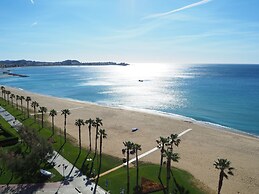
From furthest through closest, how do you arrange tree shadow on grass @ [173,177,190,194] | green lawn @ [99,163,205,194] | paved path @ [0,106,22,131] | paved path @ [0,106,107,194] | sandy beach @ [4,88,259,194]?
1. paved path @ [0,106,22,131]
2. sandy beach @ [4,88,259,194]
3. green lawn @ [99,163,205,194]
4. tree shadow on grass @ [173,177,190,194]
5. paved path @ [0,106,107,194]

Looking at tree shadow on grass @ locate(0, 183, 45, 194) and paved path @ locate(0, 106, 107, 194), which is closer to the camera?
tree shadow on grass @ locate(0, 183, 45, 194)

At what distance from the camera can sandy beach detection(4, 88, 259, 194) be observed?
46281 mm

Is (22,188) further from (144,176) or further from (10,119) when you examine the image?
(10,119)

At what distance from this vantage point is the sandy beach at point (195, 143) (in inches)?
1822

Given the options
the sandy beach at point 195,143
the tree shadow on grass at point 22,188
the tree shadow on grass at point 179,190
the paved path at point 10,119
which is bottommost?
the sandy beach at point 195,143

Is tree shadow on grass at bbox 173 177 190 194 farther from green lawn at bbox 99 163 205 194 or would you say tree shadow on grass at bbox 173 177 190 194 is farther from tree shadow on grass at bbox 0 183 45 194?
tree shadow on grass at bbox 0 183 45 194

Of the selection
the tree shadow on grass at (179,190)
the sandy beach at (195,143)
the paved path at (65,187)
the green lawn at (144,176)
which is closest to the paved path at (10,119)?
the sandy beach at (195,143)

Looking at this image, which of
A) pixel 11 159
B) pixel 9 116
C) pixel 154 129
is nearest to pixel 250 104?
pixel 154 129

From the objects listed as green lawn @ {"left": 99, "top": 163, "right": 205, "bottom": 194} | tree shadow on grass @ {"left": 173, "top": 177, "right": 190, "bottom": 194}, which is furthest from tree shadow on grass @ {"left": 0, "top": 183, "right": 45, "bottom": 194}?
tree shadow on grass @ {"left": 173, "top": 177, "right": 190, "bottom": 194}

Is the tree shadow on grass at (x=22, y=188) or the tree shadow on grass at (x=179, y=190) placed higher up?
the tree shadow on grass at (x=22, y=188)

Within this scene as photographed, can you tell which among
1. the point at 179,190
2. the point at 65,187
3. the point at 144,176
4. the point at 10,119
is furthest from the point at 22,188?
the point at 10,119

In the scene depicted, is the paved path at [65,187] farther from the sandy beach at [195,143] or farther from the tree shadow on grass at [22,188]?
the sandy beach at [195,143]

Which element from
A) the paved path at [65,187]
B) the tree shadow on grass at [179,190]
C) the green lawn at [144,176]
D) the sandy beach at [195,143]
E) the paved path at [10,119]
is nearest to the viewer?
the paved path at [65,187]

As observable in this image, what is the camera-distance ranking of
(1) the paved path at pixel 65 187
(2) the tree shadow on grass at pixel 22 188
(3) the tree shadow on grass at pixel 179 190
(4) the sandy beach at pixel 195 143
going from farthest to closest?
(4) the sandy beach at pixel 195 143 < (3) the tree shadow on grass at pixel 179 190 < (1) the paved path at pixel 65 187 < (2) the tree shadow on grass at pixel 22 188
